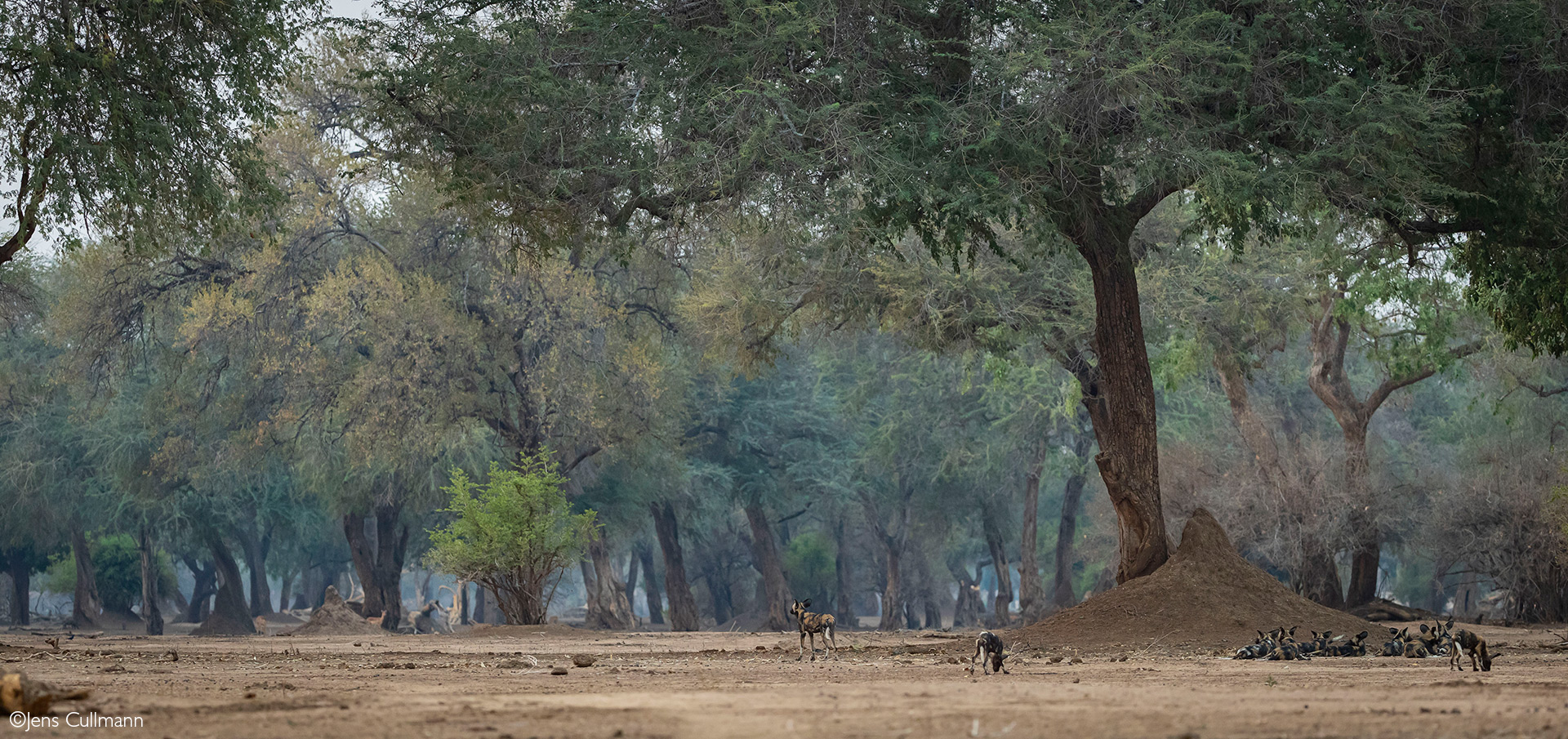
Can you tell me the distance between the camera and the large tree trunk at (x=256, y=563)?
5150 centimetres

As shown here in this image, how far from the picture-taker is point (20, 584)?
4931cm

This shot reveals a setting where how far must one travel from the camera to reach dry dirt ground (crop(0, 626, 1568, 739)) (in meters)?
6.62

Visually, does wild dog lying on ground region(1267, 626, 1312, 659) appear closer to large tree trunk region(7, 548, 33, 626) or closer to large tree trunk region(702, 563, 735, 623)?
large tree trunk region(702, 563, 735, 623)

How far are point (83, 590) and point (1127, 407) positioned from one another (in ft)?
135

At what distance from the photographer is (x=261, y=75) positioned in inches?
688

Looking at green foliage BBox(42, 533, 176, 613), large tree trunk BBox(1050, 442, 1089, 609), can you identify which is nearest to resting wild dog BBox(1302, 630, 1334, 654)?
large tree trunk BBox(1050, 442, 1089, 609)

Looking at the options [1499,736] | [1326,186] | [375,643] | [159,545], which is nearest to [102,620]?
[159,545]

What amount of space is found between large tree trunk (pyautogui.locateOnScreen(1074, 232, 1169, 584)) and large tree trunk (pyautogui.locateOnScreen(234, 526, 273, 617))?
38483 millimetres

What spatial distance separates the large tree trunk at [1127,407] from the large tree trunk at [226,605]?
3053 cm

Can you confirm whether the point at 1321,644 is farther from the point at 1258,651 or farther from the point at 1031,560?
the point at 1031,560

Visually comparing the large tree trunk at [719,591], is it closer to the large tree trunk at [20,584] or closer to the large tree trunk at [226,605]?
the large tree trunk at [226,605]

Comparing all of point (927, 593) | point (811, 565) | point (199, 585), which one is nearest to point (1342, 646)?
point (927, 593)

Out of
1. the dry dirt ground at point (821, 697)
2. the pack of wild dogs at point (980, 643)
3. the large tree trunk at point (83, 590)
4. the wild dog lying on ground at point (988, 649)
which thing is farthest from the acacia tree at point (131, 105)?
the large tree trunk at point (83, 590)

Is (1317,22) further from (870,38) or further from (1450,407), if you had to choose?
(1450,407)
